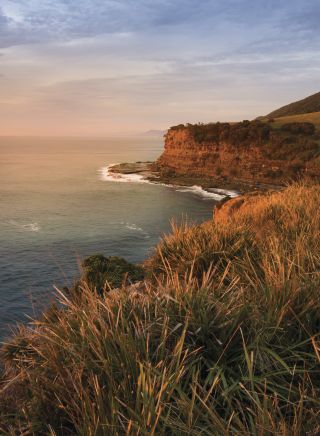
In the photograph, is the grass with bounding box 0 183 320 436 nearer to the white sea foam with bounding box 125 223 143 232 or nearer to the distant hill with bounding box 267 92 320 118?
the white sea foam with bounding box 125 223 143 232

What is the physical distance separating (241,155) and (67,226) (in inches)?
1566

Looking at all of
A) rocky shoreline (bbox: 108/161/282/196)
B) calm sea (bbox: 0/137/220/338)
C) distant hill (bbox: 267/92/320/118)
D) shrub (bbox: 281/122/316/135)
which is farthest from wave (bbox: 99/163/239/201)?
distant hill (bbox: 267/92/320/118)

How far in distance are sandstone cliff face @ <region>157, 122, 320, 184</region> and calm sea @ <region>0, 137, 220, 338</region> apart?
11438 mm

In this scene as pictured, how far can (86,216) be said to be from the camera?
155 ft

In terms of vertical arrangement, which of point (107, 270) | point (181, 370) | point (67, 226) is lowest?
point (67, 226)

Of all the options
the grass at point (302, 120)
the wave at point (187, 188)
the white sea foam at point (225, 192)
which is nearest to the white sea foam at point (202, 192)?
the wave at point (187, 188)

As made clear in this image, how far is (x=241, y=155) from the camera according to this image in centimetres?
7219

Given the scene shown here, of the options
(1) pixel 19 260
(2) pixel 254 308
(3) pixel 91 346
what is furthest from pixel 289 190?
(1) pixel 19 260

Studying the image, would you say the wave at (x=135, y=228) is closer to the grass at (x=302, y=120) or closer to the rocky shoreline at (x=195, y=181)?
the rocky shoreline at (x=195, y=181)

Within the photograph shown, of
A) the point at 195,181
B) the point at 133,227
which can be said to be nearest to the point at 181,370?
the point at 133,227

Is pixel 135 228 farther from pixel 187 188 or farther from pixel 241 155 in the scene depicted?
pixel 241 155

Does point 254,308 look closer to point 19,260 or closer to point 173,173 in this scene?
point 19,260

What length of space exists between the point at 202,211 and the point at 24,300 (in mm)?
30659

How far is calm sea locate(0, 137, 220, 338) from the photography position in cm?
2559
